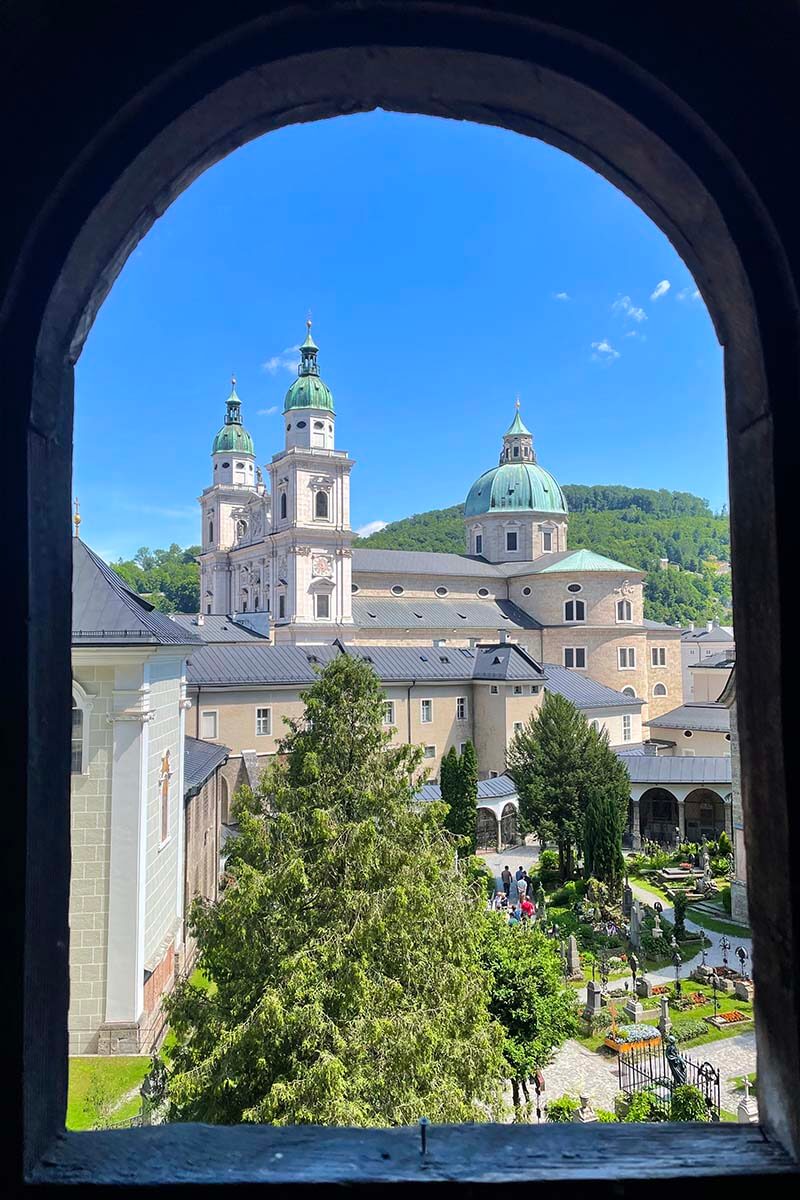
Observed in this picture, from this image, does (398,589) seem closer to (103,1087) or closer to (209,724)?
(209,724)

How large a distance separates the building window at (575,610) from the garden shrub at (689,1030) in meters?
36.3

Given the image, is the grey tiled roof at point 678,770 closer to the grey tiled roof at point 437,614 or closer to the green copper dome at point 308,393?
the grey tiled roof at point 437,614

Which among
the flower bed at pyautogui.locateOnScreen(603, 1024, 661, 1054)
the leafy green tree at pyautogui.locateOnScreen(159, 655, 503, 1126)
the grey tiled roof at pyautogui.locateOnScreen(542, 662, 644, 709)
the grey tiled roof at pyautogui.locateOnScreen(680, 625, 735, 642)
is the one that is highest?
the grey tiled roof at pyautogui.locateOnScreen(680, 625, 735, 642)

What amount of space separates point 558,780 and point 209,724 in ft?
43.2

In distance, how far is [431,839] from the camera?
9.65 metres

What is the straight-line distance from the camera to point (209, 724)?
29.0 m

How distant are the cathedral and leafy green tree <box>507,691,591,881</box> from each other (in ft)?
45.9

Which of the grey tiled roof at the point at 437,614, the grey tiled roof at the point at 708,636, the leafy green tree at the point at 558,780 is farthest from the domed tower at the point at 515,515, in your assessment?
the leafy green tree at the point at 558,780

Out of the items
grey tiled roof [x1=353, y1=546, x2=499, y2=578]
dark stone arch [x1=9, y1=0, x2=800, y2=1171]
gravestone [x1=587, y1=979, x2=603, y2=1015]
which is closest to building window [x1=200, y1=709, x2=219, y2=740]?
gravestone [x1=587, y1=979, x2=603, y2=1015]

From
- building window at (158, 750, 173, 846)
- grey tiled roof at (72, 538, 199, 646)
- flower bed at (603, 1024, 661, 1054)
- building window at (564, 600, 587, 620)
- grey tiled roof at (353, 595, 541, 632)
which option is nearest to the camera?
grey tiled roof at (72, 538, 199, 646)

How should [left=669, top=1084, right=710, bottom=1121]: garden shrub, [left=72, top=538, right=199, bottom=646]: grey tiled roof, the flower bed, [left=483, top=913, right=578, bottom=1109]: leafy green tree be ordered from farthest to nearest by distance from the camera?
the flower bed, [left=72, top=538, right=199, bottom=646]: grey tiled roof, [left=483, top=913, right=578, bottom=1109]: leafy green tree, [left=669, top=1084, right=710, bottom=1121]: garden shrub

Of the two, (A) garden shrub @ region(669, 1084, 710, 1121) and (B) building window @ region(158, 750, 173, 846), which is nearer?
(A) garden shrub @ region(669, 1084, 710, 1121)

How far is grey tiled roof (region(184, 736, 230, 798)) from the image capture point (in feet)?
56.8

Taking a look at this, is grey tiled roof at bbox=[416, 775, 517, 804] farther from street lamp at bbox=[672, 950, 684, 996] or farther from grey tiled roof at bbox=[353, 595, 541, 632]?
grey tiled roof at bbox=[353, 595, 541, 632]
